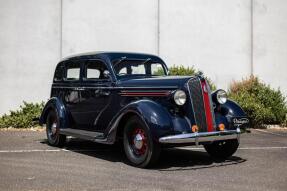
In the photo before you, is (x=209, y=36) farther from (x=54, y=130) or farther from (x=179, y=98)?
(x=179, y=98)

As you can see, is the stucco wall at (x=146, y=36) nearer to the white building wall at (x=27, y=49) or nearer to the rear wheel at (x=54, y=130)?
the white building wall at (x=27, y=49)

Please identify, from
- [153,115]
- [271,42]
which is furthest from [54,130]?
[271,42]

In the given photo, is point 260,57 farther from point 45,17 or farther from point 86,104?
point 86,104

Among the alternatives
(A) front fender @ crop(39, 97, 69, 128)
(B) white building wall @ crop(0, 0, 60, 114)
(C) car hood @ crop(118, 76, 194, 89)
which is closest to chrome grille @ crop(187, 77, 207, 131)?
(C) car hood @ crop(118, 76, 194, 89)

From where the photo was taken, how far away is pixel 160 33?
1455cm

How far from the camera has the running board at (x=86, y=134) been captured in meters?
7.45

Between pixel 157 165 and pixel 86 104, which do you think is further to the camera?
pixel 86 104

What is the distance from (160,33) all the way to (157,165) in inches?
321

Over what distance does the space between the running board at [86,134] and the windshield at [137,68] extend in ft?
3.54

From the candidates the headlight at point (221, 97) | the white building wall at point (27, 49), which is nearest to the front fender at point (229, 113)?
the headlight at point (221, 97)

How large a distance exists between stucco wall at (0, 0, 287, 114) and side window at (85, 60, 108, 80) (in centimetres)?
Result: 555

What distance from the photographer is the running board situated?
7.45m

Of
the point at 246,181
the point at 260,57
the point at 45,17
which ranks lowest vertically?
the point at 246,181

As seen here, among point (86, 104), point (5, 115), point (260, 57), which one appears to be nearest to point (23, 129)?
point (5, 115)
